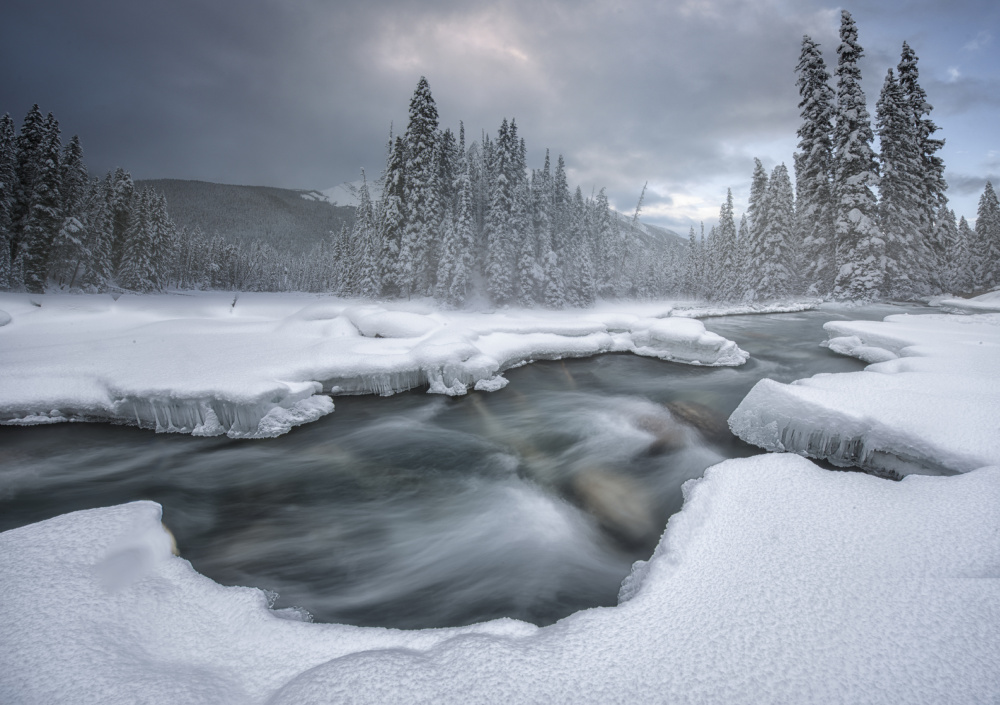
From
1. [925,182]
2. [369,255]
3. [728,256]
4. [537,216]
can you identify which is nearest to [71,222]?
[369,255]

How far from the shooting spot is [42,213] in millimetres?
31203

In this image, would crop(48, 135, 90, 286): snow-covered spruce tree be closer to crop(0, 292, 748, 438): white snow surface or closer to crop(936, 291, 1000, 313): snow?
crop(0, 292, 748, 438): white snow surface

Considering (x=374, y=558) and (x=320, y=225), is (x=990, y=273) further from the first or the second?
(x=320, y=225)

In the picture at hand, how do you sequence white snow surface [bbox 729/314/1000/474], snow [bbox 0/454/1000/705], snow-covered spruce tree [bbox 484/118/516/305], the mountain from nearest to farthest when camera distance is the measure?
1. snow [bbox 0/454/1000/705]
2. white snow surface [bbox 729/314/1000/474]
3. snow-covered spruce tree [bbox 484/118/516/305]
4. the mountain

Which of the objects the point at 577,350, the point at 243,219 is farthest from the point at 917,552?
the point at 243,219

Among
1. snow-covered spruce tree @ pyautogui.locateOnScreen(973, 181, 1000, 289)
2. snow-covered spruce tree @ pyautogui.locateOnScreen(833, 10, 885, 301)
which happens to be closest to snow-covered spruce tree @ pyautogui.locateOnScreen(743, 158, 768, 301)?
snow-covered spruce tree @ pyautogui.locateOnScreen(833, 10, 885, 301)

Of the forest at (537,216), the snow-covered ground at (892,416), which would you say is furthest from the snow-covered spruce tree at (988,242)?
the snow-covered ground at (892,416)

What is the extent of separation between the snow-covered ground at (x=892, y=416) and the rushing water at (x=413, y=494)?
3.86ft

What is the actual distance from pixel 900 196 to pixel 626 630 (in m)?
38.9

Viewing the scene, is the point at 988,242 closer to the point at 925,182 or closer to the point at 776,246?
the point at 925,182

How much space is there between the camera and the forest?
2719 centimetres

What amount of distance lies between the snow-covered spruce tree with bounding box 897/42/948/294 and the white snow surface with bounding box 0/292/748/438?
26727mm

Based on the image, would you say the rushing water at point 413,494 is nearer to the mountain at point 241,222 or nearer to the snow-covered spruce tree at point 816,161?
the snow-covered spruce tree at point 816,161

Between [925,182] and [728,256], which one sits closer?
[925,182]
